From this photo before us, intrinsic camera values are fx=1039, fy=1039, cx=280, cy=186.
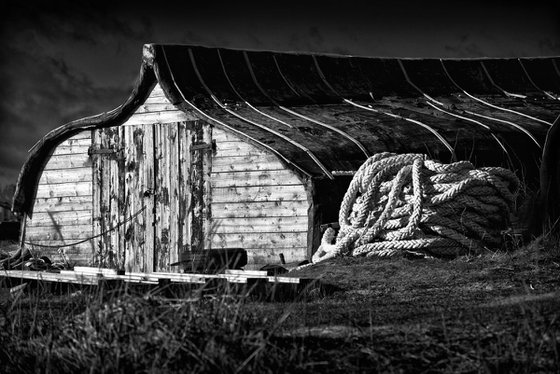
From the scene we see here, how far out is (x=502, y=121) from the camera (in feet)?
62.3

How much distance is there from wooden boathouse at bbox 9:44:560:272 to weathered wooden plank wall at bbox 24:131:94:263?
3cm

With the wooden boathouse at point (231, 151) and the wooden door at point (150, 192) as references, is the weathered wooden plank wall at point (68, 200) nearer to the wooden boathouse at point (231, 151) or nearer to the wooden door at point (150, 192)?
the wooden boathouse at point (231, 151)

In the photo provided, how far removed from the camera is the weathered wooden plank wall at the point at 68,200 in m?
18.8

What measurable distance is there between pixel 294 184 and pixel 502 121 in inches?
197

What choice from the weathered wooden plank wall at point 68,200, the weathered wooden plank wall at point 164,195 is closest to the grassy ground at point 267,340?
the weathered wooden plank wall at point 164,195

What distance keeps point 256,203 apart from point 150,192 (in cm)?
229

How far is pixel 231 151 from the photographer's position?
667 inches

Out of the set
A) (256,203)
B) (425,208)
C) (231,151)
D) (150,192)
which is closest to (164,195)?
(150,192)

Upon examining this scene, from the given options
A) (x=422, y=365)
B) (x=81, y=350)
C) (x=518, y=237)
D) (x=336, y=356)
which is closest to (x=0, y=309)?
(x=81, y=350)

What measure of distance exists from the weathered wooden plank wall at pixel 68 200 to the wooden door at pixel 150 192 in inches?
10.6

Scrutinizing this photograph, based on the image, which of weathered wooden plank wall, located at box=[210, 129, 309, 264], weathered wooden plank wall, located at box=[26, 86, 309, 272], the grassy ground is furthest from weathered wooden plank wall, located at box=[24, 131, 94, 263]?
the grassy ground

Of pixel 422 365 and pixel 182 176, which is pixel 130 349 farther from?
pixel 182 176

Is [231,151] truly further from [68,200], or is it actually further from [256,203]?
[68,200]

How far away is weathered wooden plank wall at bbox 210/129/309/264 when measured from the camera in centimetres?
1598
